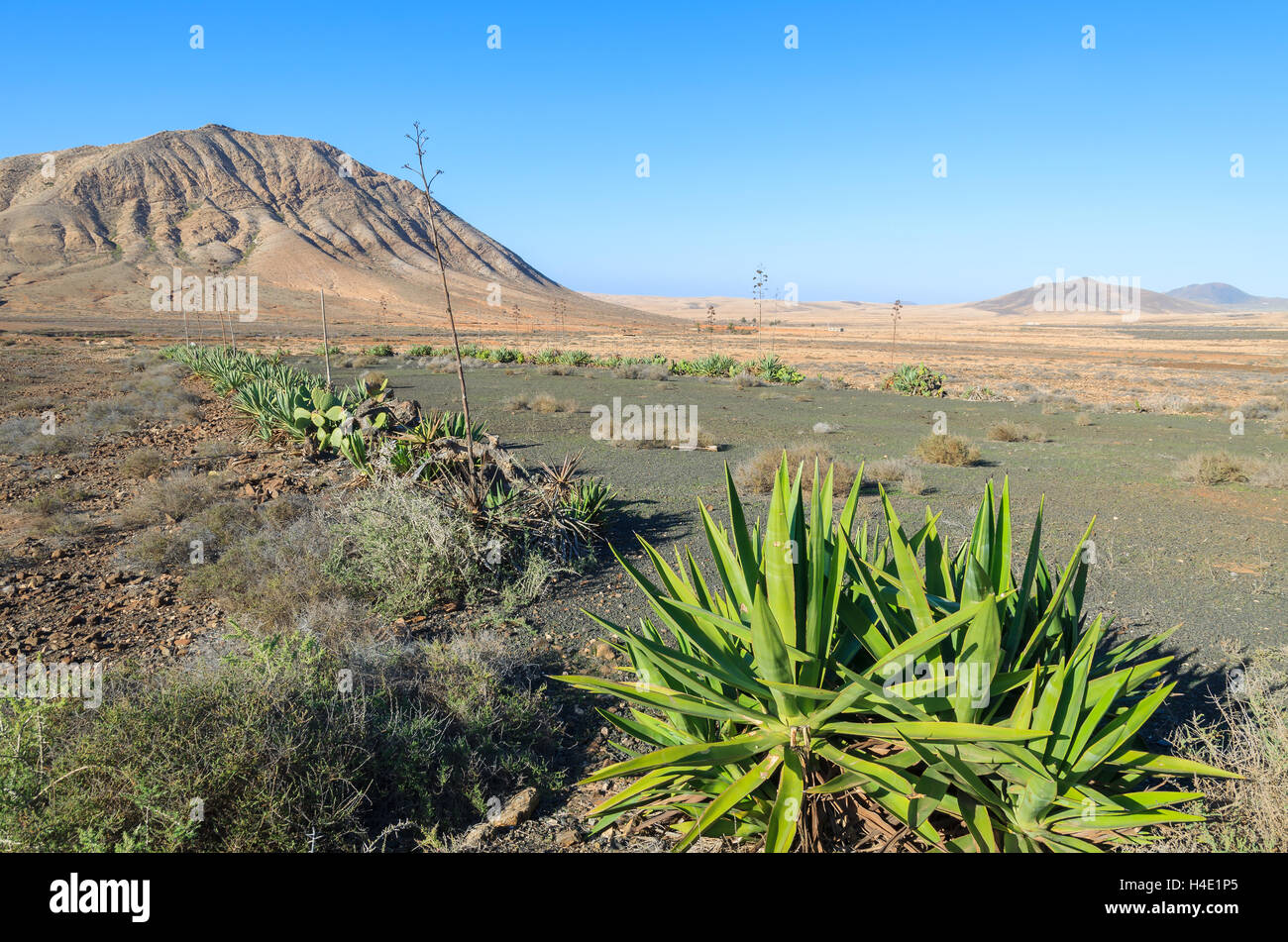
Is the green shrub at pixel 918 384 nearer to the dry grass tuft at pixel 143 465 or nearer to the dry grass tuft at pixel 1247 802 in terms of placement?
the dry grass tuft at pixel 143 465

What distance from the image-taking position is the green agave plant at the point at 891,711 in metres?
1.94

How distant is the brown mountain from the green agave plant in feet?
248

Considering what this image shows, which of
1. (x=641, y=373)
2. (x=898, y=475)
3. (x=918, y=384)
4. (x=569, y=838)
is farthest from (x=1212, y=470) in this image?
(x=641, y=373)

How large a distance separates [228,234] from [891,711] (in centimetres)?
11941

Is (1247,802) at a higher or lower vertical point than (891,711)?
lower

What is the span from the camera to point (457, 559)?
5074 mm

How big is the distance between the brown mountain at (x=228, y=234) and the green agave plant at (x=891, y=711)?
75.5m

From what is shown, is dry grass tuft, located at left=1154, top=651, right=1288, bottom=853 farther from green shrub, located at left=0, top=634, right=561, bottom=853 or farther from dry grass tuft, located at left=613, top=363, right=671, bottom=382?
dry grass tuft, located at left=613, top=363, right=671, bottom=382

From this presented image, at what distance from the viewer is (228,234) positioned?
3888 inches

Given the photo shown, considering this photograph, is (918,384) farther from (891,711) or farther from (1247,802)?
(891,711)

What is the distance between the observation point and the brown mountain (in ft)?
260

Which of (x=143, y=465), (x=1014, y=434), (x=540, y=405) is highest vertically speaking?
(x=540, y=405)

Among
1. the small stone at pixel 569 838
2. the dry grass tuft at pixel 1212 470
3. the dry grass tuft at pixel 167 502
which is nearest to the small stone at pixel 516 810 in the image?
the small stone at pixel 569 838

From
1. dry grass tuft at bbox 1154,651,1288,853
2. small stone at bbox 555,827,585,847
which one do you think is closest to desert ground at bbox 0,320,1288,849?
small stone at bbox 555,827,585,847
